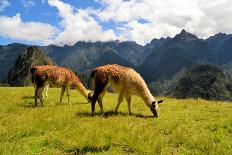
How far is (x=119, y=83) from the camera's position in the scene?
65.2 feet

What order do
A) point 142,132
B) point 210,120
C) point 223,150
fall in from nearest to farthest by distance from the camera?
point 223,150
point 142,132
point 210,120

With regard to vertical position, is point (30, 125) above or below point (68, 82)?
below

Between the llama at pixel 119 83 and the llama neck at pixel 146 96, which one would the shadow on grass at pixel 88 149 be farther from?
the llama neck at pixel 146 96

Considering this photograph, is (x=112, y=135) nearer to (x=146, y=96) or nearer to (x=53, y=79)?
(x=146, y=96)

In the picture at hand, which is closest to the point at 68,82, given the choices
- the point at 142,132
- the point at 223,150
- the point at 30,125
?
the point at 30,125

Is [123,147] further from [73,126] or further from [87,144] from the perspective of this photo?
[73,126]

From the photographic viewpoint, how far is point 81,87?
28156 mm

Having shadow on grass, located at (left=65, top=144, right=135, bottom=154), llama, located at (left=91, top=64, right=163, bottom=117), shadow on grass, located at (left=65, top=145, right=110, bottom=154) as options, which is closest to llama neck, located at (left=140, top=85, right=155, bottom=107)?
llama, located at (left=91, top=64, right=163, bottom=117)

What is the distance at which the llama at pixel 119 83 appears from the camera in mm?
19547

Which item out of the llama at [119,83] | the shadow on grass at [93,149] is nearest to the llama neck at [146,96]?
the llama at [119,83]

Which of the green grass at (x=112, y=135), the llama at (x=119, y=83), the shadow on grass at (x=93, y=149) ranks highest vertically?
the llama at (x=119, y=83)

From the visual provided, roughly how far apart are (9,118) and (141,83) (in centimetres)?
729

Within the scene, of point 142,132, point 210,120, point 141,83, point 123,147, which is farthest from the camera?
point 141,83

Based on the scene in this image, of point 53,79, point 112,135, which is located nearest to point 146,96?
point 112,135
